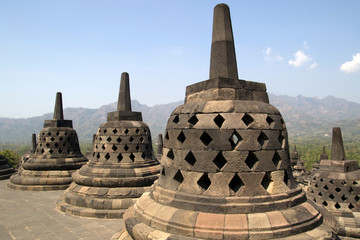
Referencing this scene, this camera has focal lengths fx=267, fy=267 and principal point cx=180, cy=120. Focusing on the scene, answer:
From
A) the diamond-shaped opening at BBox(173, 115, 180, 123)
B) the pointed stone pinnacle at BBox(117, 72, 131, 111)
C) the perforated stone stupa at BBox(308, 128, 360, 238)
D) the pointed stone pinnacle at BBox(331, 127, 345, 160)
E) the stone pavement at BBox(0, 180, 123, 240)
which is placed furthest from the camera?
the pointed stone pinnacle at BBox(117, 72, 131, 111)

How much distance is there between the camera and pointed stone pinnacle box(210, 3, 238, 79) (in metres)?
3.90

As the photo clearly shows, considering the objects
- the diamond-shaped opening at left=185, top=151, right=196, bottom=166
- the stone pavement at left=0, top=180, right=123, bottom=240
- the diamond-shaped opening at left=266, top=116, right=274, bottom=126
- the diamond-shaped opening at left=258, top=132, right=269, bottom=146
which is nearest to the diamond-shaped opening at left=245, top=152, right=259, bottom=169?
the diamond-shaped opening at left=258, top=132, right=269, bottom=146

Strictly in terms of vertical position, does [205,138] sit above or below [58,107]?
below

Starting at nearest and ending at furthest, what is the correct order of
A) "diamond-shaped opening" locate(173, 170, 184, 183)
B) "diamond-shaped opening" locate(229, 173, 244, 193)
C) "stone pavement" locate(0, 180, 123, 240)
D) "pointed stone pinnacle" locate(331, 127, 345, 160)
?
"diamond-shaped opening" locate(229, 173, 244, 193) → "diamond-shaped opening" locate(173, 170, 184, 183) → "stone pavement" locate(0, 180, 123, 240) → "pointed stone pinnacle" locate(331, 127, 345, 160)

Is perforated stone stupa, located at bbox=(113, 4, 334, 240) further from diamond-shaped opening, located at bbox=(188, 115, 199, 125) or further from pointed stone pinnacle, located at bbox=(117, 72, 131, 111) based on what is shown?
pointed stone pinnacle, located at bbox=(117, 72, 131, 111)

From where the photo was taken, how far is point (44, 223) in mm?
7340

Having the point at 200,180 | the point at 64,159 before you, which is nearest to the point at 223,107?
the point at 200,180

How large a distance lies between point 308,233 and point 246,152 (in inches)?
44.8

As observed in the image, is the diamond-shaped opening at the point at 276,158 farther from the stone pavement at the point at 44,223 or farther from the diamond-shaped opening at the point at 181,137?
the stone pavement at the point at 44,223

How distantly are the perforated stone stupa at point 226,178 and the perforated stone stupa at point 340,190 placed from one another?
4518 millimetres

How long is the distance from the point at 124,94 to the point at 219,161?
22.1 feet

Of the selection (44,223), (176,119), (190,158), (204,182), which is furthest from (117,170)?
(204,182)

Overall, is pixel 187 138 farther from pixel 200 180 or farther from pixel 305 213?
pixel 305 213

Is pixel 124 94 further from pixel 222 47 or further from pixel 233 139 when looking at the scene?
pixel 233 139
